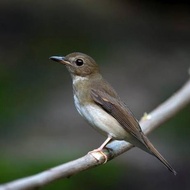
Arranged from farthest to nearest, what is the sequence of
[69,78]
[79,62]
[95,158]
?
[69,78]
[79,62]
[95,158]

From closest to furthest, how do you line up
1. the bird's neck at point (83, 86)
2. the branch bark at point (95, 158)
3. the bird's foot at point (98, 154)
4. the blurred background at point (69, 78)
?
1. the branch bark at point (95, 158)
2. the bird's foot at point (98, 154)
3. the bird's neck at point (83, 86)
4. the blurred background at point (69, 78)

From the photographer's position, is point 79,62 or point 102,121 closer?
point 102,121

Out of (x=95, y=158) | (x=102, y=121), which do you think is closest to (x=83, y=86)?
(x=102, y=121)

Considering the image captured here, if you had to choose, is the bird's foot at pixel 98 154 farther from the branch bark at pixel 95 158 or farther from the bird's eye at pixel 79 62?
the bird's eye at pixel 79 62

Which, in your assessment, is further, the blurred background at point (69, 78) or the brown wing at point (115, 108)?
the blurred background at point (69, 78)

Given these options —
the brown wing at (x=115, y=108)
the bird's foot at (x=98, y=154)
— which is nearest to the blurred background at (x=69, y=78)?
the brown wing at (x=115, y=108)

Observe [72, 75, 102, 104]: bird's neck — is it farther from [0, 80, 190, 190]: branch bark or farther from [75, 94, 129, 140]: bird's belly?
[0, 80, 190, 190]: branch bark

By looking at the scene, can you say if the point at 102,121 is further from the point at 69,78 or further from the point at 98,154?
the point at 69,78
